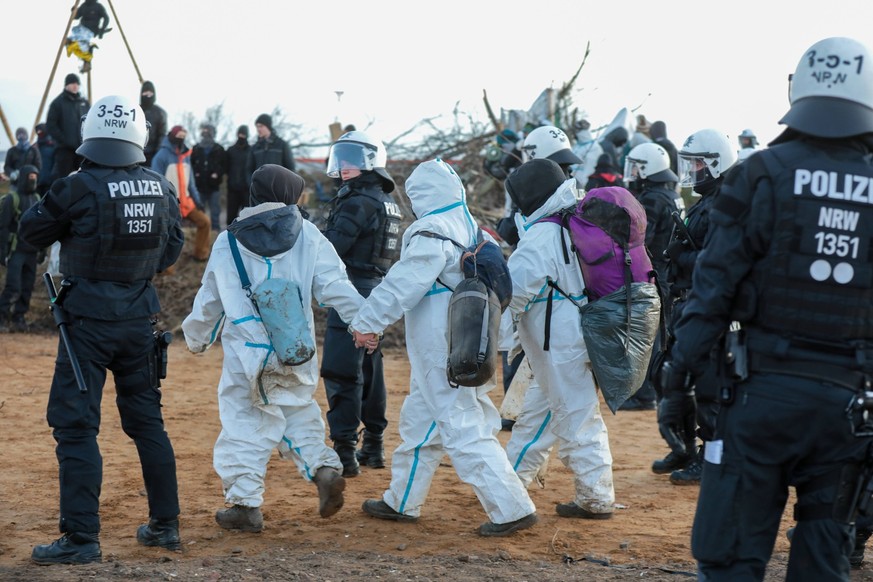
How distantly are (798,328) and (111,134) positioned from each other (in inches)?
144

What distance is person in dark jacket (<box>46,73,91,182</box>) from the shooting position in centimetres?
1330

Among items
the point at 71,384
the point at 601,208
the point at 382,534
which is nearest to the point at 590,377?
the point at 601,208

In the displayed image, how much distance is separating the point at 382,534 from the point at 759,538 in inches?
113

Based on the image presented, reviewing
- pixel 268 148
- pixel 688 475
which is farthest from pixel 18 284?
pixel 688 475

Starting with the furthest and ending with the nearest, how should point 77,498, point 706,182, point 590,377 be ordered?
point 706,182
point 590,377
point 77,498

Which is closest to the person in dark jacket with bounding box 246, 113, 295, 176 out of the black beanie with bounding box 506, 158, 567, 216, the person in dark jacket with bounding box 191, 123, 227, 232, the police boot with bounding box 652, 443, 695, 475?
the person in dark jacket with bounding box 191, 123, 227, 232

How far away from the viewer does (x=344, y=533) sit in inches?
241

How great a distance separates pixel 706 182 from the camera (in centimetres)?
686

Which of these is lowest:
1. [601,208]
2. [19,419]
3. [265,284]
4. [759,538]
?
[19,419]

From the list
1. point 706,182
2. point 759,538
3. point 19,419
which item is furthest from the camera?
point 19,419

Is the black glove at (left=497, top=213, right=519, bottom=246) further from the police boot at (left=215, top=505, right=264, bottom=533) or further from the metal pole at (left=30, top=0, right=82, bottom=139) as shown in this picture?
the metal pole at (left=30, top=0, right=82, bottom=139)

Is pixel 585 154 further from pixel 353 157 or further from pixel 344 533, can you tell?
pixel 344 533

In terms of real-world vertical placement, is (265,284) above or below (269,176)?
below

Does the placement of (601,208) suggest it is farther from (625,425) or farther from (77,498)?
(625,425)
